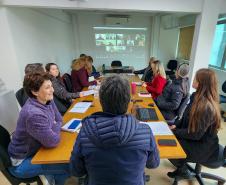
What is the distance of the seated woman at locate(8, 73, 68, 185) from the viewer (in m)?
1.22

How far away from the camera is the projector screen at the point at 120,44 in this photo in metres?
6.52

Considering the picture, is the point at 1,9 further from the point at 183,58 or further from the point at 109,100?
the point at 183,58

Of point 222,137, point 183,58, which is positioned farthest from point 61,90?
point 183,58

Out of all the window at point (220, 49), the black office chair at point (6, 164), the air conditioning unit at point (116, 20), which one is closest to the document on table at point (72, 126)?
the black office chair at point (6, 164)

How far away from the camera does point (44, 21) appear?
3723 mm

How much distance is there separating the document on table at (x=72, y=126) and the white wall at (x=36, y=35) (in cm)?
170

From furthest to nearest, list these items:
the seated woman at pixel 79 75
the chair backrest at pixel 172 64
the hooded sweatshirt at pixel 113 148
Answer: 1. the chair backrest at pixel 172 64
2. the seated woman at pixel 79 75
3. the hooded sweatshirt at pixel 113 148

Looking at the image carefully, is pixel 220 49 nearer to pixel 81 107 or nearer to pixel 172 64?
pixel 172 64

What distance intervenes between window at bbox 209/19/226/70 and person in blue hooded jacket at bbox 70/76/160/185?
4.71 metres

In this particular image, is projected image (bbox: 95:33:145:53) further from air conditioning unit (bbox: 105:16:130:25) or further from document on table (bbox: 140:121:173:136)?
document on table (bbox: 140:121:173:136)

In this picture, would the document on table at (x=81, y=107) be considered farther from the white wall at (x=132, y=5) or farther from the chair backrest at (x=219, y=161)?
the white wall at (x=132, y=5)

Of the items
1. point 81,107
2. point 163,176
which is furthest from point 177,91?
point 81,107

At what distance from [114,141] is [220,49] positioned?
5.15 metres

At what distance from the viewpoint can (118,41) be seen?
6.63 metres
